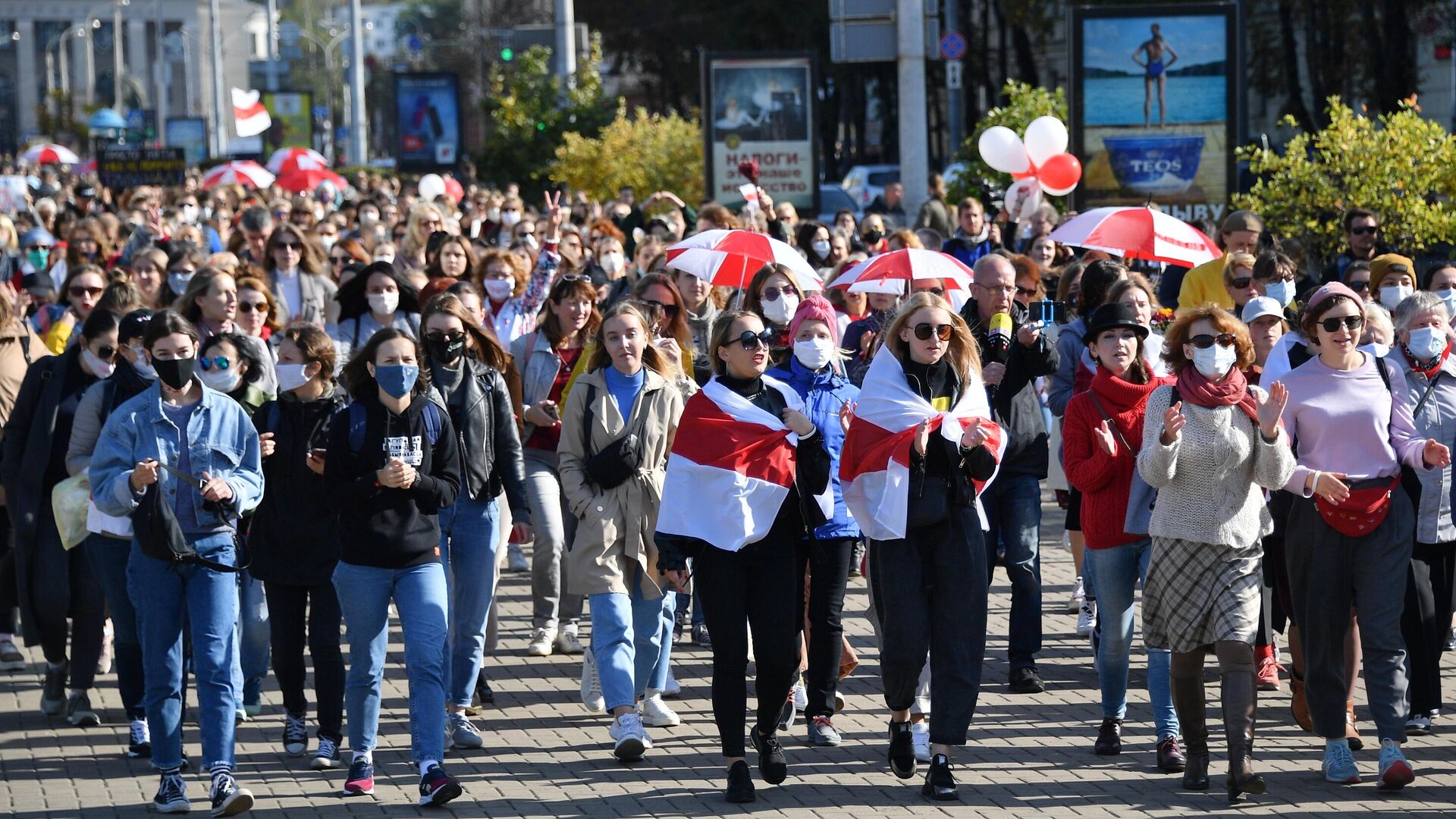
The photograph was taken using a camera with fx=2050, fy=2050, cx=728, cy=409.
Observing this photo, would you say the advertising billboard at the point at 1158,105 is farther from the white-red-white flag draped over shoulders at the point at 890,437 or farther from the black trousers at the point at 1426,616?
the white-red-white flag draped over shoulders at the point at 890,437

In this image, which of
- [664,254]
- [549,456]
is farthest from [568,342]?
[664,254]

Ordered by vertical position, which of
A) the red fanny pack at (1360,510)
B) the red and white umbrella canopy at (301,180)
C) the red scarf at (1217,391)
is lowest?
the red fanny pack at (1360,510)

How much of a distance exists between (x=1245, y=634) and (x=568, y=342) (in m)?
3.77

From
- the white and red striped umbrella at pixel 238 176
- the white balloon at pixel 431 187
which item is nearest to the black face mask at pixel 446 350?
the white balloon at pixel 431 187

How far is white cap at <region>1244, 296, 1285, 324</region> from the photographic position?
7.91 metres

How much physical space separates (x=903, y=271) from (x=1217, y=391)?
286 cm

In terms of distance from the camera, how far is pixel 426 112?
144 ft

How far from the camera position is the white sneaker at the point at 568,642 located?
9586mm

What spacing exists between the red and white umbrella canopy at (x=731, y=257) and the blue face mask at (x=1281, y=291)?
2.17 meters

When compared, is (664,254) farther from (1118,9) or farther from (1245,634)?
(1118,9)

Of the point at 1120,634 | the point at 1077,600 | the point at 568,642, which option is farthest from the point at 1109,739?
the point at 568,642

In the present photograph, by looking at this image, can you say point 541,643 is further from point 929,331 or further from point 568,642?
point 929,331

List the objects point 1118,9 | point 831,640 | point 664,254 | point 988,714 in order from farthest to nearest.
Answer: point 1118,9, point 664,254, point 988,714, point 831,640

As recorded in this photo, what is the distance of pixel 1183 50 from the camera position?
1742 centimetres
